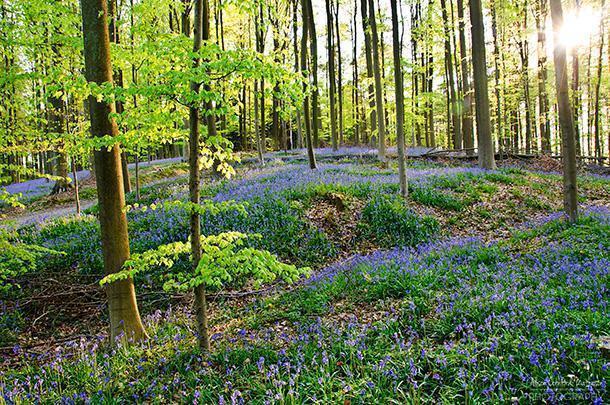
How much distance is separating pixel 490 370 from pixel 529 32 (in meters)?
29.0

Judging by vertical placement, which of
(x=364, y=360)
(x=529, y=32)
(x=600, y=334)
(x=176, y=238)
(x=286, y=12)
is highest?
(x=286, y=12)

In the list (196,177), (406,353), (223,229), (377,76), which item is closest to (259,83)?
(377,76)

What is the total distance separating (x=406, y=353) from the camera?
13.5ft

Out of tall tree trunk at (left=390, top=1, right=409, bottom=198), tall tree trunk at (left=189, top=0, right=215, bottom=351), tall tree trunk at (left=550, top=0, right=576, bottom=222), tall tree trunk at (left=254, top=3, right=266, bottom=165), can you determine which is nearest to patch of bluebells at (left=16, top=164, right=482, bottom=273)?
tall tree trunk at (left=390, top=1, right=409, bottom=198)

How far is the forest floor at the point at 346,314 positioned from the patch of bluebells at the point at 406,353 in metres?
0.02

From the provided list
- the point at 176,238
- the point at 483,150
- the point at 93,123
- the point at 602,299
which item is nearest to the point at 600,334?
the point at 602,299

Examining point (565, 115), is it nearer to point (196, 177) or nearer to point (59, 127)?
point (196, 177)

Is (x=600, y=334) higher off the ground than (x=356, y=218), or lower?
lower

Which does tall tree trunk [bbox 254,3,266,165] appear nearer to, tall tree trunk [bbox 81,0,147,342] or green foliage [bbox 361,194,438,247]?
tall tree trunk [bbox 81,0,147,342]

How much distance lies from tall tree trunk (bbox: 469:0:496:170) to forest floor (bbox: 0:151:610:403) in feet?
17.7

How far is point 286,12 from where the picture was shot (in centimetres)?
2406

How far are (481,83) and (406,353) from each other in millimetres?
16323

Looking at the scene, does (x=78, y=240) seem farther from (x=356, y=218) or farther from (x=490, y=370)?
(x=490, y=370)

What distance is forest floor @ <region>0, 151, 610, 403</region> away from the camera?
3.72 metres
